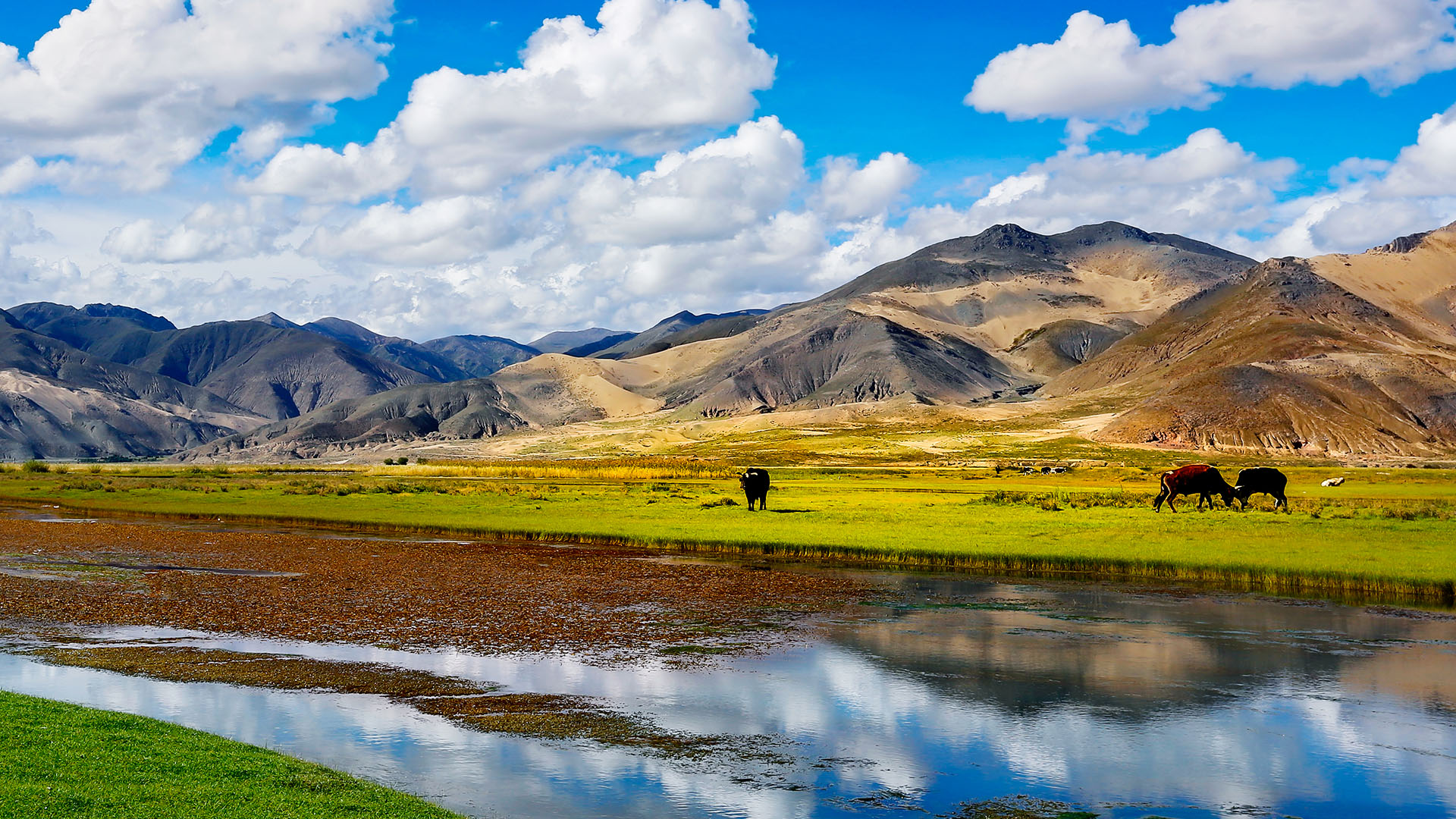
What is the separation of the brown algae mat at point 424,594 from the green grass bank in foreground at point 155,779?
1171cm

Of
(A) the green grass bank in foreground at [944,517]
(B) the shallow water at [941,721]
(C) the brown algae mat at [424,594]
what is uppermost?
(A) the green grass bank in foreground at [944,517]

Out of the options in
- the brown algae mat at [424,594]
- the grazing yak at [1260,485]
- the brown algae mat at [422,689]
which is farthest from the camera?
the grazing yak at [1260,485]

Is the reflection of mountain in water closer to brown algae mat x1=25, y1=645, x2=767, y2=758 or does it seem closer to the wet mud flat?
the wet mud flat

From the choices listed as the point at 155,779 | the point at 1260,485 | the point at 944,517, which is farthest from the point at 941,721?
the point at 1260,485

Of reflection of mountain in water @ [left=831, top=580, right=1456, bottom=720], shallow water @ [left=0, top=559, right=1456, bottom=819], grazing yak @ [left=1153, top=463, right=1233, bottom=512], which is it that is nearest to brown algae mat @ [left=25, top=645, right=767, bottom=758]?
shallow water @ [left=0, top=559, right=1456, bottom=819]

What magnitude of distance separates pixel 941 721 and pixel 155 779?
14365 millimetres

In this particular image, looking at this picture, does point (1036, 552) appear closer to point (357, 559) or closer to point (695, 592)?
point (695, 592)

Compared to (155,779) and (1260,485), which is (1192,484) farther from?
(155,779)

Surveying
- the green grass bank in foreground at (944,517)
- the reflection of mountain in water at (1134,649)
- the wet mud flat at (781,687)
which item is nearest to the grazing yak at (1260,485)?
the green grass bank in foreground at (944,517)

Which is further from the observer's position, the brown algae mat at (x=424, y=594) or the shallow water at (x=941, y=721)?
the brown algae mat at (x=424, y=594)

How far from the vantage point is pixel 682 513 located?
216 ft

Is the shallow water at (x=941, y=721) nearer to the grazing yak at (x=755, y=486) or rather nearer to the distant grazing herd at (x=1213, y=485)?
the distant grazing herd at (x=1213, y=485)

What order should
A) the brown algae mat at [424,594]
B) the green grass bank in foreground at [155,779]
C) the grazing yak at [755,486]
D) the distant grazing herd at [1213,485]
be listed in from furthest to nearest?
the grazing yak at [755,486], the distant grazing herd at [1213,485], the brown algae mat at [424,594], the green grass bank in foreground at [155,779]

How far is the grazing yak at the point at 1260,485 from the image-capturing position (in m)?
61.6
